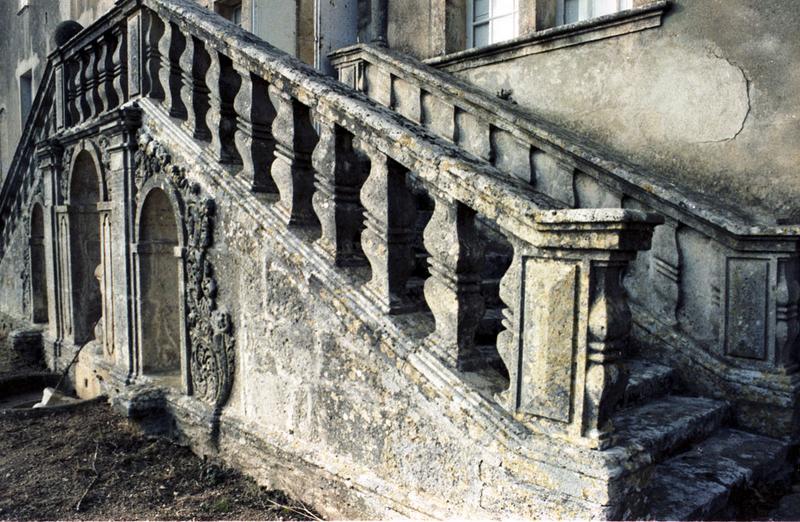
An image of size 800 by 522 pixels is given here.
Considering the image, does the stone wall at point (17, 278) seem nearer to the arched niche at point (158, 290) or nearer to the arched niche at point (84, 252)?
the arched niche at point (84, 252)

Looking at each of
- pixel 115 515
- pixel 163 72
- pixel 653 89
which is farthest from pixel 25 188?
pixel 653 89

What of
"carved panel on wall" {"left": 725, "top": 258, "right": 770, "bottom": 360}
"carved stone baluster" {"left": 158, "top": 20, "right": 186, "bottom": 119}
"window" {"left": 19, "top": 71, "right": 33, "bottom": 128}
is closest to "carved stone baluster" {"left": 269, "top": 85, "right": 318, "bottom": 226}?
"carved stone baluster" {"left": 158, "top": 20, "right": 186, "bottom": 119}

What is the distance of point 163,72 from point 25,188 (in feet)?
13.0

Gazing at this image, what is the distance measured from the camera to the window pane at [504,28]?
5.73 m

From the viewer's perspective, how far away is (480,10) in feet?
19.8

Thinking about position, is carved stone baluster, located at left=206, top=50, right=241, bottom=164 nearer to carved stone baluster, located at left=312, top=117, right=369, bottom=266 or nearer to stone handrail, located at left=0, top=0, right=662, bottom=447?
stone handrail, located at left=0, top=0, right=662, bottom=447

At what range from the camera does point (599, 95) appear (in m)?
4.67

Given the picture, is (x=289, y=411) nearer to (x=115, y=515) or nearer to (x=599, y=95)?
(x=115, y=515)

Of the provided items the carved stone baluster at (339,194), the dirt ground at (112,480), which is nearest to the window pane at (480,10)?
the carved stone baluster at (339,194)

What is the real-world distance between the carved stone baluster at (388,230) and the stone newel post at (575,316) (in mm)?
654

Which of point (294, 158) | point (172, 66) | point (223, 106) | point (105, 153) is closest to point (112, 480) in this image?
point (294, 158)

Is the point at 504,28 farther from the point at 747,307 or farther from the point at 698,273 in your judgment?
the point at 747,307

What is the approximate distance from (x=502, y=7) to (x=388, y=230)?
4.16 metres

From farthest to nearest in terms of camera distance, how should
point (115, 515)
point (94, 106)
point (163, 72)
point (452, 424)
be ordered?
point (94, 106) < point (163, 72) < point (115, 515) < point (452, 424)
